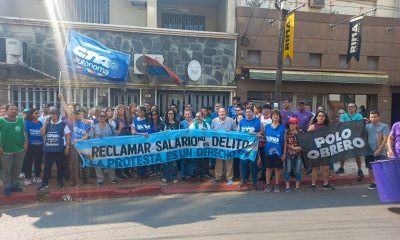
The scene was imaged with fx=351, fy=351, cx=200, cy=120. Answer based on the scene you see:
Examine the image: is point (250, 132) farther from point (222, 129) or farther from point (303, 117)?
point (303, 117)

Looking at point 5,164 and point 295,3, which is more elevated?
point 295,3

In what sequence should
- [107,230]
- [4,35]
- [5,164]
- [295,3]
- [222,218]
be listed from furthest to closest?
[295,3] < [4,35] < [5,164] < [222,218] < [107,230]

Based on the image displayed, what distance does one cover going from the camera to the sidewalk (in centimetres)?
679

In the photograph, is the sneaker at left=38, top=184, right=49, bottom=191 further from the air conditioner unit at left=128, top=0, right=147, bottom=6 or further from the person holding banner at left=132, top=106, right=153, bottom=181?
the air conditioner unit at left=128, top=0, right=147, bottom=6

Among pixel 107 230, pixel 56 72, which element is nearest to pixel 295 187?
pixel 107 230

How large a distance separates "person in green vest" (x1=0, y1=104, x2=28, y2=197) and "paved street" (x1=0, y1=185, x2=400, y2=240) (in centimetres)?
68

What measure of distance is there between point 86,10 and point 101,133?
8.30 m

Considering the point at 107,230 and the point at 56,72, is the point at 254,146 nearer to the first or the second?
the point at 107,230

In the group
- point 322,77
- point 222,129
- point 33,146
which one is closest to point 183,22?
point 322,77

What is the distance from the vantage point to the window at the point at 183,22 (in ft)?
50.1

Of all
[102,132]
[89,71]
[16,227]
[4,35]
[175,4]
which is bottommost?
[16,227]

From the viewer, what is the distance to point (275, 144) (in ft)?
23.9

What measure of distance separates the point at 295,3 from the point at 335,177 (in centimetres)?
895

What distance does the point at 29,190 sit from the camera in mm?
7051
